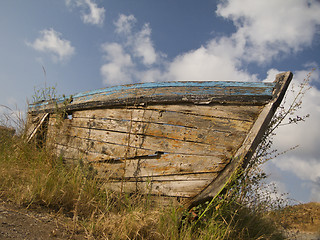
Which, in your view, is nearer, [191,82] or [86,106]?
[191,82]

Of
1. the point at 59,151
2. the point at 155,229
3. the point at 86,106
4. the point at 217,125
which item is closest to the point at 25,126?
the point at 59,151

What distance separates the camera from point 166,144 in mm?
3299

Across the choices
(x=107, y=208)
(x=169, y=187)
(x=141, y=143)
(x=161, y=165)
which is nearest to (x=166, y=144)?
(x=161, y=165)

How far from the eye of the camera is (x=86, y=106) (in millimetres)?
4305

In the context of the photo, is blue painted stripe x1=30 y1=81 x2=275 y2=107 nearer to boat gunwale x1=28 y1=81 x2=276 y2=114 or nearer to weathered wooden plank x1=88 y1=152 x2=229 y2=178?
boat gunwale x1=28 y1=81 x2=276 y2=114

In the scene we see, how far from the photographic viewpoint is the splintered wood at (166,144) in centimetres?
306

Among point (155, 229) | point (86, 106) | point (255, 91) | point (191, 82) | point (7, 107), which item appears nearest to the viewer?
point (155, 229)

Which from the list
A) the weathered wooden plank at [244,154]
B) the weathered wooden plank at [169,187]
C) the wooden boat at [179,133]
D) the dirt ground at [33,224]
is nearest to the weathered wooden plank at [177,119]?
the wooden boat at [179,133]

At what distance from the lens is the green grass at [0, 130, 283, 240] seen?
9.16ft

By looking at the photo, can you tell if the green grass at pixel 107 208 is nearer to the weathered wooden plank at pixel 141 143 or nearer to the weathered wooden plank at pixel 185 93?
the weathered wooden plank at pixel 141 143

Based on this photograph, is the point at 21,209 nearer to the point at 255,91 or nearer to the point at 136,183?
the point at 136,183

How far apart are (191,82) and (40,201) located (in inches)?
105

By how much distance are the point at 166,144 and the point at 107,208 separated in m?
1.14

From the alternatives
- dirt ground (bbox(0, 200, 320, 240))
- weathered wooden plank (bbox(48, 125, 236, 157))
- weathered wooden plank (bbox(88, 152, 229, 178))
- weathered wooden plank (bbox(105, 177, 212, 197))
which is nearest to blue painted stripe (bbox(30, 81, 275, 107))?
weathered wooden plank (bbox(48, 125, 236, 157))
